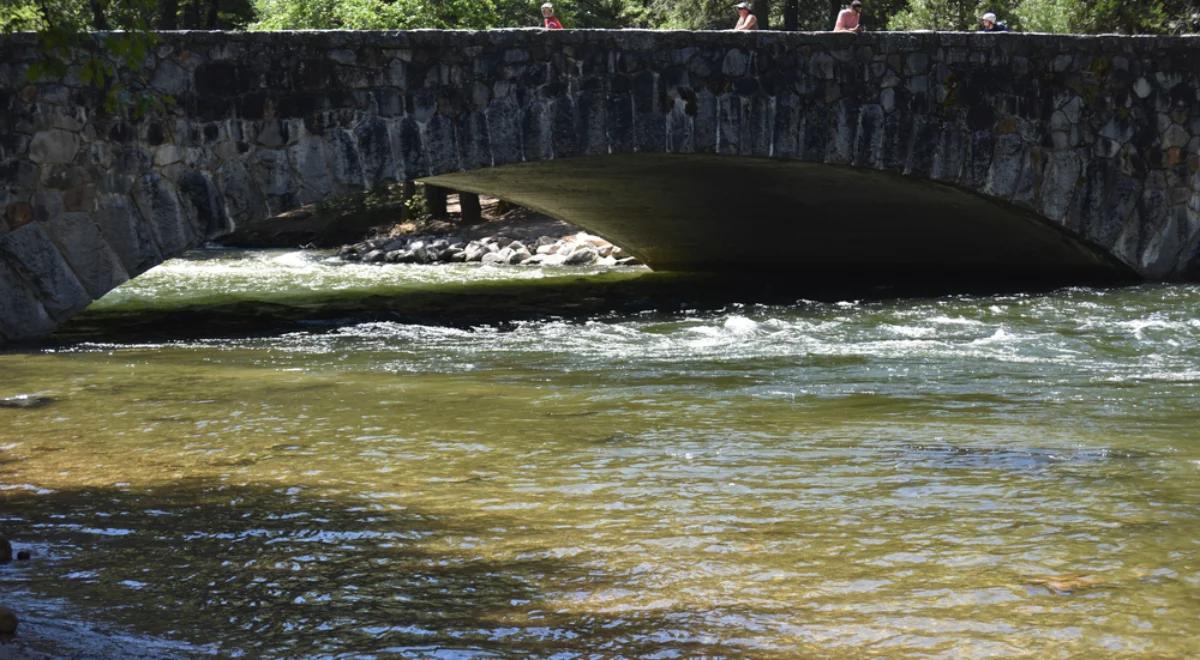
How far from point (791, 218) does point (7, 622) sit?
46.0ft

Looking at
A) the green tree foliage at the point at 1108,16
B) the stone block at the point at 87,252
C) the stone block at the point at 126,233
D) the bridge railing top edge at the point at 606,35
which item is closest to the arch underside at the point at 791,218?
the bridge railing top edge at the point at 606,35

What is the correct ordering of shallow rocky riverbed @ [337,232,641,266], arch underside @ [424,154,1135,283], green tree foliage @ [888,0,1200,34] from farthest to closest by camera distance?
shallow rocky riverbed @ [337,232,641,266], green tree foliage @ [888,0,1200,34], arch underside @ [424,154,1135,283]

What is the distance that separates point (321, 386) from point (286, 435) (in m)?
1.77

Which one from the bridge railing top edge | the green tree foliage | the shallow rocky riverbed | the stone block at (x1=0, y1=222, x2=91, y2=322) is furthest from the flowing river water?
the shallow rocky riverbed

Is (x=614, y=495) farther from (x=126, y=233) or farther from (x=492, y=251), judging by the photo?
(x=492, y=251)

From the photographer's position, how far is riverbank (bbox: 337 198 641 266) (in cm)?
2188

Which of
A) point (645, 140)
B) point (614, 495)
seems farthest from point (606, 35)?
point (614, 495)

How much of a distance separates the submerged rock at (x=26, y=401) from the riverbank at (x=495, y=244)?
42.1 feet

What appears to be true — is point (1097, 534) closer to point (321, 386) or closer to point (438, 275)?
point (321, 386)

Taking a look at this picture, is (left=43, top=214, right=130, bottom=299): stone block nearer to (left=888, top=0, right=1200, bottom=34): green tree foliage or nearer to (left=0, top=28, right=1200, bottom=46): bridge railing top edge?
(left=0, top=28, right=1200, bottom=46): bridge railing top edge

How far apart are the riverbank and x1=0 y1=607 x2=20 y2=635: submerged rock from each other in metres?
17.3

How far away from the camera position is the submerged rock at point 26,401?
8.41 metres

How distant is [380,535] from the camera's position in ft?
17.5

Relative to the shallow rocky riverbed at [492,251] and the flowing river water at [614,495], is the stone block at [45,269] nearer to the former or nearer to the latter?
the flowing river water at [614,495]
